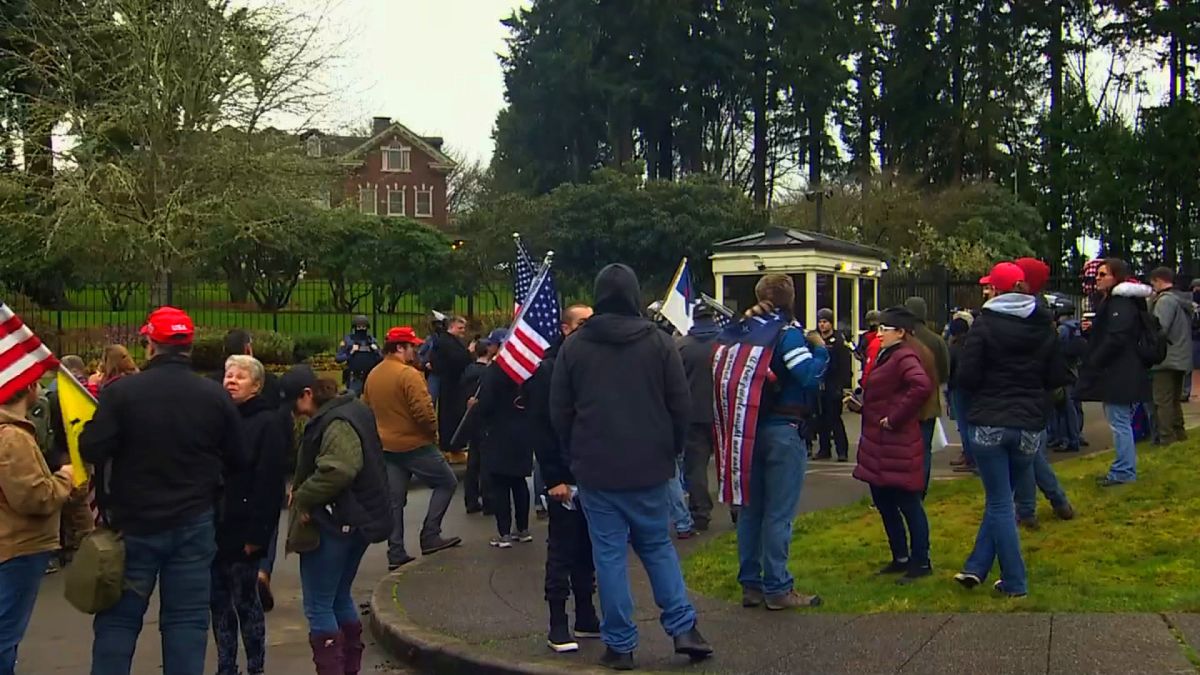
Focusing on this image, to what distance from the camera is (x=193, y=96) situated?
1038 inches

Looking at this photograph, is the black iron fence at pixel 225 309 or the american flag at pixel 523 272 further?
the black iron fence at pixel 225 309

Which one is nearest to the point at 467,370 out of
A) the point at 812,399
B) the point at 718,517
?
the point at 718,517

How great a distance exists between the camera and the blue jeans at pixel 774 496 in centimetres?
713

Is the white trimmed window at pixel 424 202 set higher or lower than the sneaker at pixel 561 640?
higher

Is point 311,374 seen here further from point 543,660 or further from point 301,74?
point 301,74

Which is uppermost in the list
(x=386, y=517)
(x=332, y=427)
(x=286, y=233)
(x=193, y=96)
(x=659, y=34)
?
(x=659, y=34)

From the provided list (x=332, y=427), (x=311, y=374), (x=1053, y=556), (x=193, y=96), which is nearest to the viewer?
(x=332, y=427)

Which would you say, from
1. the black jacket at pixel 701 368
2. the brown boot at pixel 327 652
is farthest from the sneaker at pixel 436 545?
the brown boot at pixel 327 652

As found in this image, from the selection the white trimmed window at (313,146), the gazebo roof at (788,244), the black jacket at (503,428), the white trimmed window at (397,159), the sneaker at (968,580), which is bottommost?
the sneaker at (968,580)

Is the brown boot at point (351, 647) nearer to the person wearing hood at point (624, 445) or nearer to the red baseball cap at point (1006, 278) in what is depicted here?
the person wearing hood at point (624, 445)

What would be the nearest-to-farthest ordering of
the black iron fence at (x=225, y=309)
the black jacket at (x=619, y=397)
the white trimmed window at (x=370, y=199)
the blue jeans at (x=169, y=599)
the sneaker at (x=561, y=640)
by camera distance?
A: the blue jeans at (x=169, y=599) < the black jacket at (x=619, y=397) < the sneaker at (x=561, y=640) < the black iron fence at (x=225, y=309) < the white trimmed window at (x=370, y=199)

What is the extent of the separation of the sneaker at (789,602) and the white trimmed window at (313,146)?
2316 cm

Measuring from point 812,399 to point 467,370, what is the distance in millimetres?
6012

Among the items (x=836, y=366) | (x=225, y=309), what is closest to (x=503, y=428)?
(x=836, y=366)
